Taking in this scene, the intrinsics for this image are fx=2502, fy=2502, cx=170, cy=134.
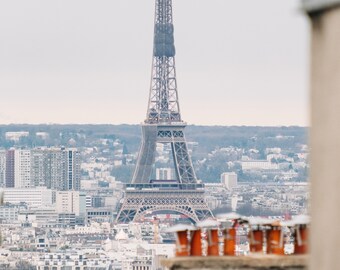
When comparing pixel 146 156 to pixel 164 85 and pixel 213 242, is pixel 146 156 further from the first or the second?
pixel 213 242

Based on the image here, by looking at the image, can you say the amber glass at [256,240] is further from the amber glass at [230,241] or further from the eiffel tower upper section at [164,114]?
the eiffel tower upper section at [164,114]

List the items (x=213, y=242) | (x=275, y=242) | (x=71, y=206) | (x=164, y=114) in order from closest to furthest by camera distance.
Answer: (x=275, y=242)
(x=213, y=242)
(x=164, y=114)
(x=71, y=206)

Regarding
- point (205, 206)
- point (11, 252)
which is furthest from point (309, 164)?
point (205, 206)

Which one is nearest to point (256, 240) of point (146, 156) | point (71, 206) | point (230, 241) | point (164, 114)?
point (230, 241)

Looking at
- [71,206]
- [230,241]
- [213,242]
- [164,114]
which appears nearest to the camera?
[213,242]

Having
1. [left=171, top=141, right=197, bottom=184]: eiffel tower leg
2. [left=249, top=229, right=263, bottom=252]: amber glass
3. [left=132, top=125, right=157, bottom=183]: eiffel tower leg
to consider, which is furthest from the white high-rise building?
[left=249, top=229, right=263, bottom=252]: amber glass

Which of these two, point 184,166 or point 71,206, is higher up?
point 184,166

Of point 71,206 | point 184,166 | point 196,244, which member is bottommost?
point 71,206
